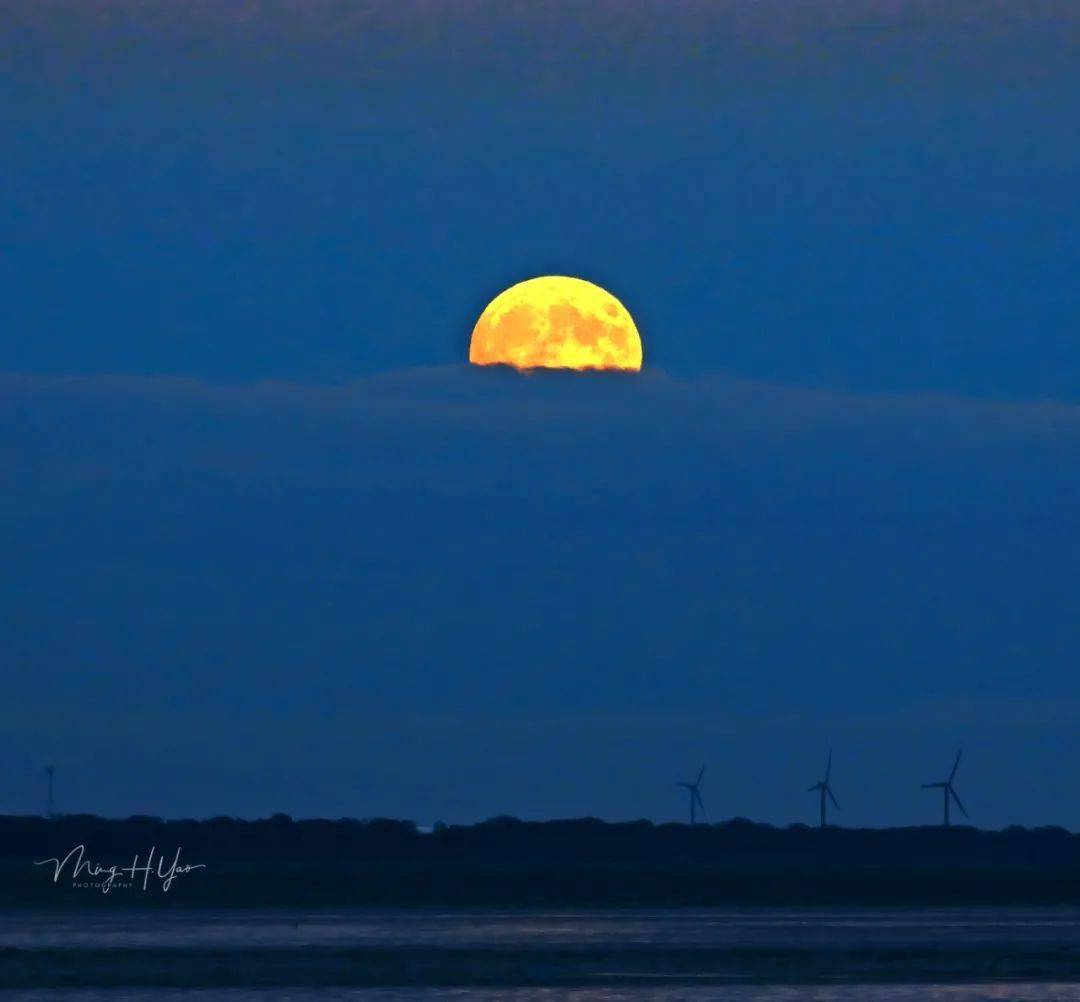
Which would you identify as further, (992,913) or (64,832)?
(64,832)

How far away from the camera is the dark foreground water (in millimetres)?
62031

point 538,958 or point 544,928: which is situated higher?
point 544,928

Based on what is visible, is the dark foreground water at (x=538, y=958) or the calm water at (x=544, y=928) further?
the calm water at (x=544, y=928)

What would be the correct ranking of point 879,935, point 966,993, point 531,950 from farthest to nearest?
point 879,935 < point 531,950 < point 966,993

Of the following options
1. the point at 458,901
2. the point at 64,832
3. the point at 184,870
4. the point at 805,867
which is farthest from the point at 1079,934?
the point at 64,832

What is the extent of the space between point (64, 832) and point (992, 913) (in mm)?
109865

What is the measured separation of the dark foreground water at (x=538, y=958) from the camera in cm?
6203

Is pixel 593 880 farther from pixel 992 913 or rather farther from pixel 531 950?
pixel 531 950

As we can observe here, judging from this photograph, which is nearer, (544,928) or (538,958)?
(538,958)

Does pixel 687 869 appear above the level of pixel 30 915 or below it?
above

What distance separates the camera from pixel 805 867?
182375 millimetres

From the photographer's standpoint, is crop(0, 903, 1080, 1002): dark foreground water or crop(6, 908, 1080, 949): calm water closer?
crop(0, 903, 1080, 1002): dark foreground water

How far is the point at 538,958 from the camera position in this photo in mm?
71250

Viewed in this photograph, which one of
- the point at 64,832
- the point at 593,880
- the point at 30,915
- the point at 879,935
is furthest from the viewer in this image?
the point at 64,832
